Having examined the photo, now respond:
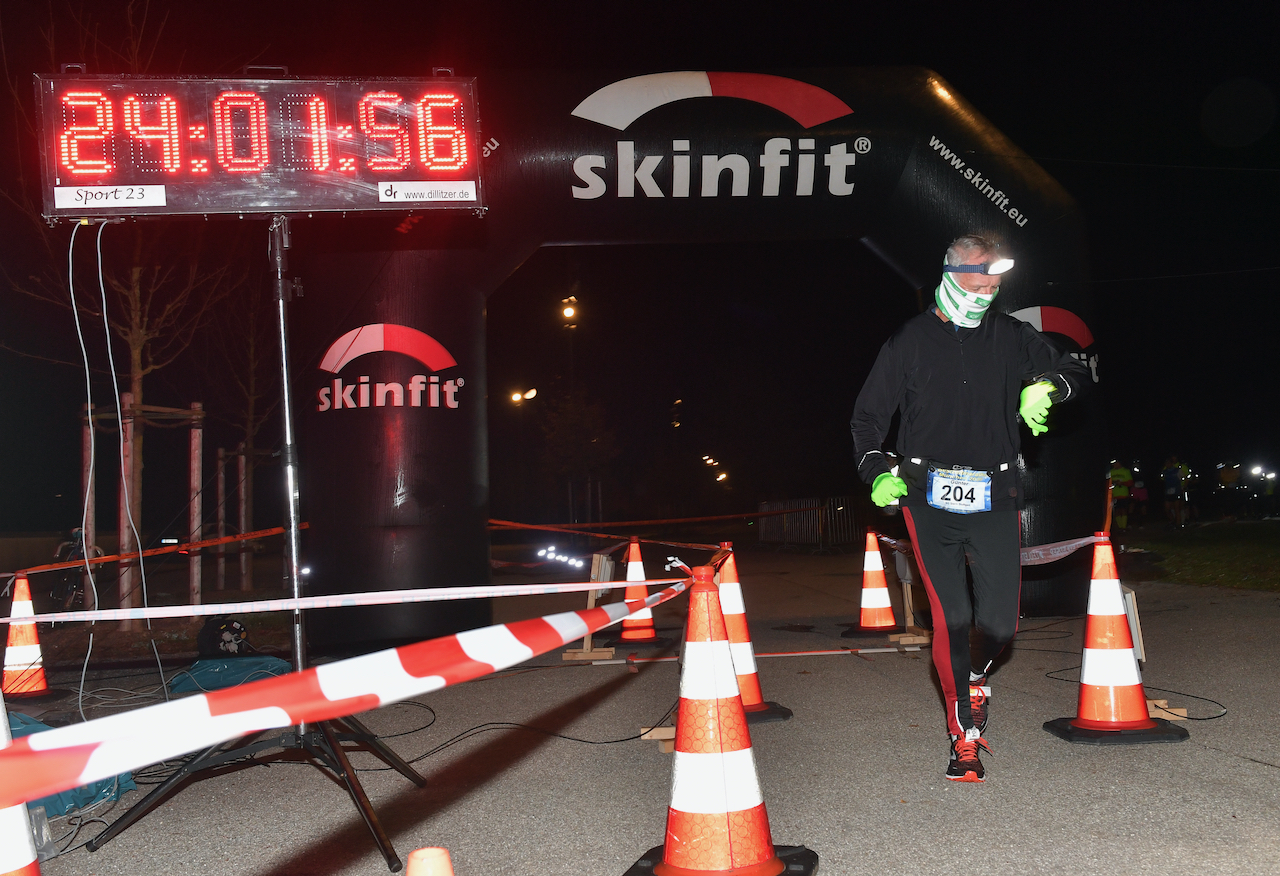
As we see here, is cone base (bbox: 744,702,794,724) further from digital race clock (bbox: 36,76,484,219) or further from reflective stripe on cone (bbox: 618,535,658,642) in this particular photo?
digital race clock (bbox: 36,76,484,219)

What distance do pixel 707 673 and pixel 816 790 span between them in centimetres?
128

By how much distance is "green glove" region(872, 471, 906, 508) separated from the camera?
13.8 feet

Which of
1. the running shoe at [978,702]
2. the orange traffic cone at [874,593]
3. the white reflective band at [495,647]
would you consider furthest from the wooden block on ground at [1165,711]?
the white reflective band at [495,647]

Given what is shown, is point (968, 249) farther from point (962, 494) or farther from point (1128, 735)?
point (1128, 735)

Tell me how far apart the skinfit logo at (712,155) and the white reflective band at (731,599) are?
410cm

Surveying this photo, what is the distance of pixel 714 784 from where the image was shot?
2.86 metres

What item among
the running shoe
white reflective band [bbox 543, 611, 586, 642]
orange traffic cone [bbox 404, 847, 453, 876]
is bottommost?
the running shoe

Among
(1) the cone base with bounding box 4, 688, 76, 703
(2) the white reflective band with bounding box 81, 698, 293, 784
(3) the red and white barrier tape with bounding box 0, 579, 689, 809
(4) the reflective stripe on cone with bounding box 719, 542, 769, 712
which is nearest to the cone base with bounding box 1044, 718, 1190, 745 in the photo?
(4) the reflective stripe on cone with bounding box 719, 542, 769, 712

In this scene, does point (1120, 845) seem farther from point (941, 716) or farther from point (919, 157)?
point (919, 157)

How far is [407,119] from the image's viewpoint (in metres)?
5.23

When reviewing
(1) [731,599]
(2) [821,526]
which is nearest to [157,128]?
(1) [731,599]

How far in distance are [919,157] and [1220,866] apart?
6497 millimetres

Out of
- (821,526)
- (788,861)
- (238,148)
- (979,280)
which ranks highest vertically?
(238,148)

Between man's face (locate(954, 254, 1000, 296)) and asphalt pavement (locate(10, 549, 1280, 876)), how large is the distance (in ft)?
6.60
